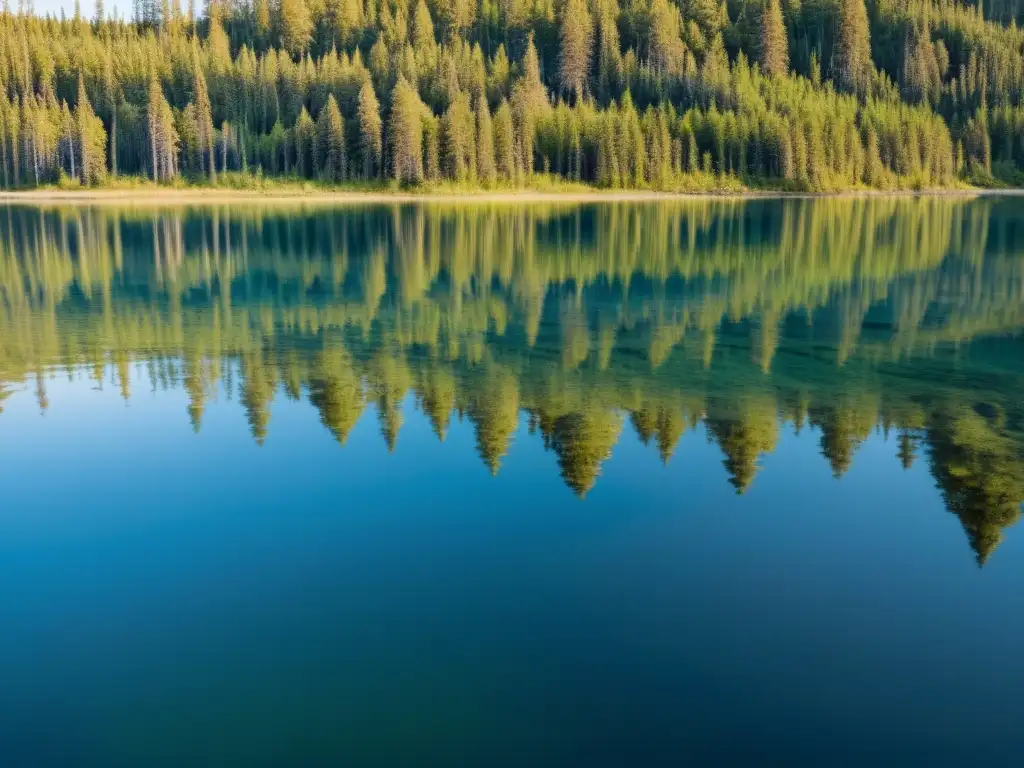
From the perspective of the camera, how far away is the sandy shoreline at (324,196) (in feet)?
381

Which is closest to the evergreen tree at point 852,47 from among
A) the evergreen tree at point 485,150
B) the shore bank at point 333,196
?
the shore bank at point 333,196

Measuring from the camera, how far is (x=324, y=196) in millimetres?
121625

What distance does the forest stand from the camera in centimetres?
13088

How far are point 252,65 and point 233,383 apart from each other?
148453mm

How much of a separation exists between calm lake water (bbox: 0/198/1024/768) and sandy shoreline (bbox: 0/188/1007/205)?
86335 millimetres

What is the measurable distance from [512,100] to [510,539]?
449 feet

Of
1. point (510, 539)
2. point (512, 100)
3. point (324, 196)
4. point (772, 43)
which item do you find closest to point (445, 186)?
point (324, 196)

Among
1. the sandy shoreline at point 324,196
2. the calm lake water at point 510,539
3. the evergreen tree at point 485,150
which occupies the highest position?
the evergreen tree at point 485,150

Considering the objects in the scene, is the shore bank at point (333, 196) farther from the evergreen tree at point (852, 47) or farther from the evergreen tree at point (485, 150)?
the evergreen tree at point (852, 47)

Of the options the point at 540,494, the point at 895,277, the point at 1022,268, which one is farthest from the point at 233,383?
the point at 1022,268

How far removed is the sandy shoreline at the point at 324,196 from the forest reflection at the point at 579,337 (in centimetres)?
5698

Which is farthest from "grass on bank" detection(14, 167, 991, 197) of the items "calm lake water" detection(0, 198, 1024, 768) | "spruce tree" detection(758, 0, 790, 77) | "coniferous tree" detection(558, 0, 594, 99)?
"calm lake water" detection(0, 198, 1024, 768)

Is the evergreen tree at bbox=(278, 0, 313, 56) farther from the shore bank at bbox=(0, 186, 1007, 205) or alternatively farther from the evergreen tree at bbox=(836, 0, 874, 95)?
the evergreen tree at bbox=(836, 0, 874, 95)

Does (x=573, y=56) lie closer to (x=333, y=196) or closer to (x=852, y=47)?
(x=852, y=47)
